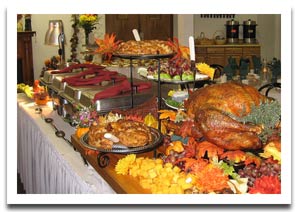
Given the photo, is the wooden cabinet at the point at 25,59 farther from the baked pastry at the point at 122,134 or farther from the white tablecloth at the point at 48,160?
the baked pastry at the point at 122,134

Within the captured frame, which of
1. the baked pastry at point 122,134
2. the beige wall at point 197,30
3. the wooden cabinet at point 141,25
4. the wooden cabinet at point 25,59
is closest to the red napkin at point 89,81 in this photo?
the baked pastry at point 122,134

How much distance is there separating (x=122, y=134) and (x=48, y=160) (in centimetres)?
95

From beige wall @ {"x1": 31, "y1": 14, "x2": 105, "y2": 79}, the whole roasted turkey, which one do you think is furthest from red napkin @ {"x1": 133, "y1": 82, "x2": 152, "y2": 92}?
beige wall @ {"x1": 31, "y1": 14, "x2": 105, "y2": 79}

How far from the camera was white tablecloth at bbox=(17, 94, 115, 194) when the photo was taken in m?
1.86

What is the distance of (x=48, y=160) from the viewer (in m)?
2.41

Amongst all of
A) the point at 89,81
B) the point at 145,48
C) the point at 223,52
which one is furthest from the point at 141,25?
the point at 145,48

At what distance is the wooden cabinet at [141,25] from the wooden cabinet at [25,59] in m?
1.07

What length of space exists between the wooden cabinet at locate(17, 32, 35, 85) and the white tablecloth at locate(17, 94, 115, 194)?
9.69 feet

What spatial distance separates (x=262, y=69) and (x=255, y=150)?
7.62ft

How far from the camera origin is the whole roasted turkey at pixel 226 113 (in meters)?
1.51

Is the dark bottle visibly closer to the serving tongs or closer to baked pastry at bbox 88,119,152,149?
the serving tongs

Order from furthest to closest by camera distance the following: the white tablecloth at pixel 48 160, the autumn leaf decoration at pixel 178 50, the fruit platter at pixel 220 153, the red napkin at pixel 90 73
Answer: the red napkin at pixel 90 73
the autumn leaf decoration at pixel 178 50
the white tablecloth at pixel 48 160
the fruit platter at pixel 220 153
